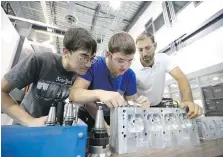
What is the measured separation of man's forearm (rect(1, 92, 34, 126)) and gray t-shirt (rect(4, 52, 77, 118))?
0.17 metres

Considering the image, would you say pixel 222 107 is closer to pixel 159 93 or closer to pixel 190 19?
pixel 159 93

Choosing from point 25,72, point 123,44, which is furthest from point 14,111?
point 123,44

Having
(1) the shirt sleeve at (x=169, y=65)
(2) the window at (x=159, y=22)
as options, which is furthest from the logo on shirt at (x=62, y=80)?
(2) the window at (x=159, y=22)

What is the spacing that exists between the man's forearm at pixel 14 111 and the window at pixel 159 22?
12.6 feet

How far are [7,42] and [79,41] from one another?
1.93 metres

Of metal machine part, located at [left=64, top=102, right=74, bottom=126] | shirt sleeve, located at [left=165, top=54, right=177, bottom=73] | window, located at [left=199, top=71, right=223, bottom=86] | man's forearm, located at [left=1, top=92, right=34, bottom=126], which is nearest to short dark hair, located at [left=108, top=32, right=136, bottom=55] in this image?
metal machine part, located at [left=64, top=102, right=74, bottom=126]

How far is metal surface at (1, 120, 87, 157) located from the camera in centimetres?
39

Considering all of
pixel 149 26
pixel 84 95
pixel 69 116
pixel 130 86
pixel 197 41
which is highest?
pixel 149 26

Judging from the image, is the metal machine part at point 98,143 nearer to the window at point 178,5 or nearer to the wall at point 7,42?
the wall at point 7,42

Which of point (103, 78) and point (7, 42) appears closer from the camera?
point (103, 78)

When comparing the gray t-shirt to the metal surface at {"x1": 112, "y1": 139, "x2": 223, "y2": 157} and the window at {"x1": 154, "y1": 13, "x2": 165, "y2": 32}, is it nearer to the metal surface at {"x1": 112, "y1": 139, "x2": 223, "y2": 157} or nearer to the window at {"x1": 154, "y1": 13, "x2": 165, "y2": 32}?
the metal surface at {"x1": 112, "y1": 139, "x2": 223, "y2": 157}

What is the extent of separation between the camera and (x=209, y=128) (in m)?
0.80

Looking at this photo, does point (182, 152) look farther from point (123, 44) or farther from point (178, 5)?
point (178, 5)

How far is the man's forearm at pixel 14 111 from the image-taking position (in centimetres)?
68
